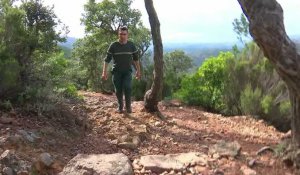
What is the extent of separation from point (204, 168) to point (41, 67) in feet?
9.65

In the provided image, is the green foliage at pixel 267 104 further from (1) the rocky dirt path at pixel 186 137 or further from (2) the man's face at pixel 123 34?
(2) the man's face at pixel 123 34

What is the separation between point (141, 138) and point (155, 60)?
2147mm

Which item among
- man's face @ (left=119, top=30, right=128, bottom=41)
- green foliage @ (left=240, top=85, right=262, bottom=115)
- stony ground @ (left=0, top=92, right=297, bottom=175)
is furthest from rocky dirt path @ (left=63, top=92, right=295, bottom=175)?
man's face @ (left=119, top=30, right=128, bottom=41)

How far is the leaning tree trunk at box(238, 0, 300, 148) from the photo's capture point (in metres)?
4.66

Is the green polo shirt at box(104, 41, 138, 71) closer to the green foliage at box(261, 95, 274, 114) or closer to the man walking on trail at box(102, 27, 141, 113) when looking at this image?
the man walking on trail at box(102, 27, 141, 113)

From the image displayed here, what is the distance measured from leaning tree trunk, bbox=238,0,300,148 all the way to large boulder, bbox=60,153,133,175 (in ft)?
6.03

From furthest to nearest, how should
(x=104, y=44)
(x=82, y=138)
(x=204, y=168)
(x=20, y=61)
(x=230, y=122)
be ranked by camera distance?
(x=104, y=44) → (x=230, y=122) → (x=20, y=61) → (x=82, y=138) → (x=204, y=168)

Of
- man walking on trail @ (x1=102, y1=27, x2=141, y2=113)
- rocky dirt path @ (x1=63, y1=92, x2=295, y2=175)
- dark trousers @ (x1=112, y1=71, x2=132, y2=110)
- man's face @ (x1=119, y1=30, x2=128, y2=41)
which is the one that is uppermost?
man's face @ (x1=119, y1=30, x2=128, y2=41)

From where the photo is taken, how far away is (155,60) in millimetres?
8141

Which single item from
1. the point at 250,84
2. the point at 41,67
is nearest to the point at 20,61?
the point at 41,67

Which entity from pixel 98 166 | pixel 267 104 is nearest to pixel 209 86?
pixel 267 104

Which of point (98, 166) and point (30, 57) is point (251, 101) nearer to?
point (30, 57)

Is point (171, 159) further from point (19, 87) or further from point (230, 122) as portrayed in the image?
point (230, 122)

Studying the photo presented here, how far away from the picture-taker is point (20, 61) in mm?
6535
